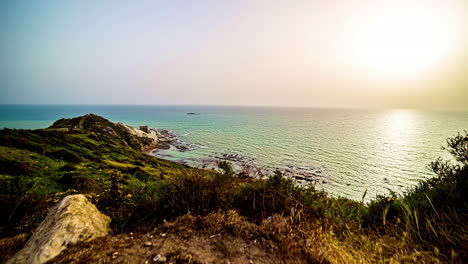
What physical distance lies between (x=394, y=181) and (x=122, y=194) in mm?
44602

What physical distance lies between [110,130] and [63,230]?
227 feet

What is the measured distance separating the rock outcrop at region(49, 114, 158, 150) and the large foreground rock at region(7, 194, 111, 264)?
62211 millimetres

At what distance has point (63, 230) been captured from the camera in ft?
10.8

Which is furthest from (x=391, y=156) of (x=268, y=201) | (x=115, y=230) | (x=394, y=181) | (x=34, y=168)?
(x=34, y=168)

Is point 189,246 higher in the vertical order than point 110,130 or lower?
higher

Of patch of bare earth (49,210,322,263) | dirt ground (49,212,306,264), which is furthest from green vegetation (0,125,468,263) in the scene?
dirt ground (49,212,306,264)

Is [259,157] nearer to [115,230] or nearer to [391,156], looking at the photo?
[391,156]

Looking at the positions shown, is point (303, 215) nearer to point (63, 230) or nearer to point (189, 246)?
point (189, 246)

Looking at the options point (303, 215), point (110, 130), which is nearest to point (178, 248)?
point (303, 215)

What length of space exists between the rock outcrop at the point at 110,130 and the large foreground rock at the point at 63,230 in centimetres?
6221

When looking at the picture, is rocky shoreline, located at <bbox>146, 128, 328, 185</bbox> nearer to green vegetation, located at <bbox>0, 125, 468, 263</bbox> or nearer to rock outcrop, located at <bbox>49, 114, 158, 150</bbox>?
rock outcrop, located at <bbox>49, 114, 158, 150</bbox>

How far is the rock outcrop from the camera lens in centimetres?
5803

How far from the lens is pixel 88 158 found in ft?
99.7

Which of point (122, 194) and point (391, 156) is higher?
point (122, 194)
